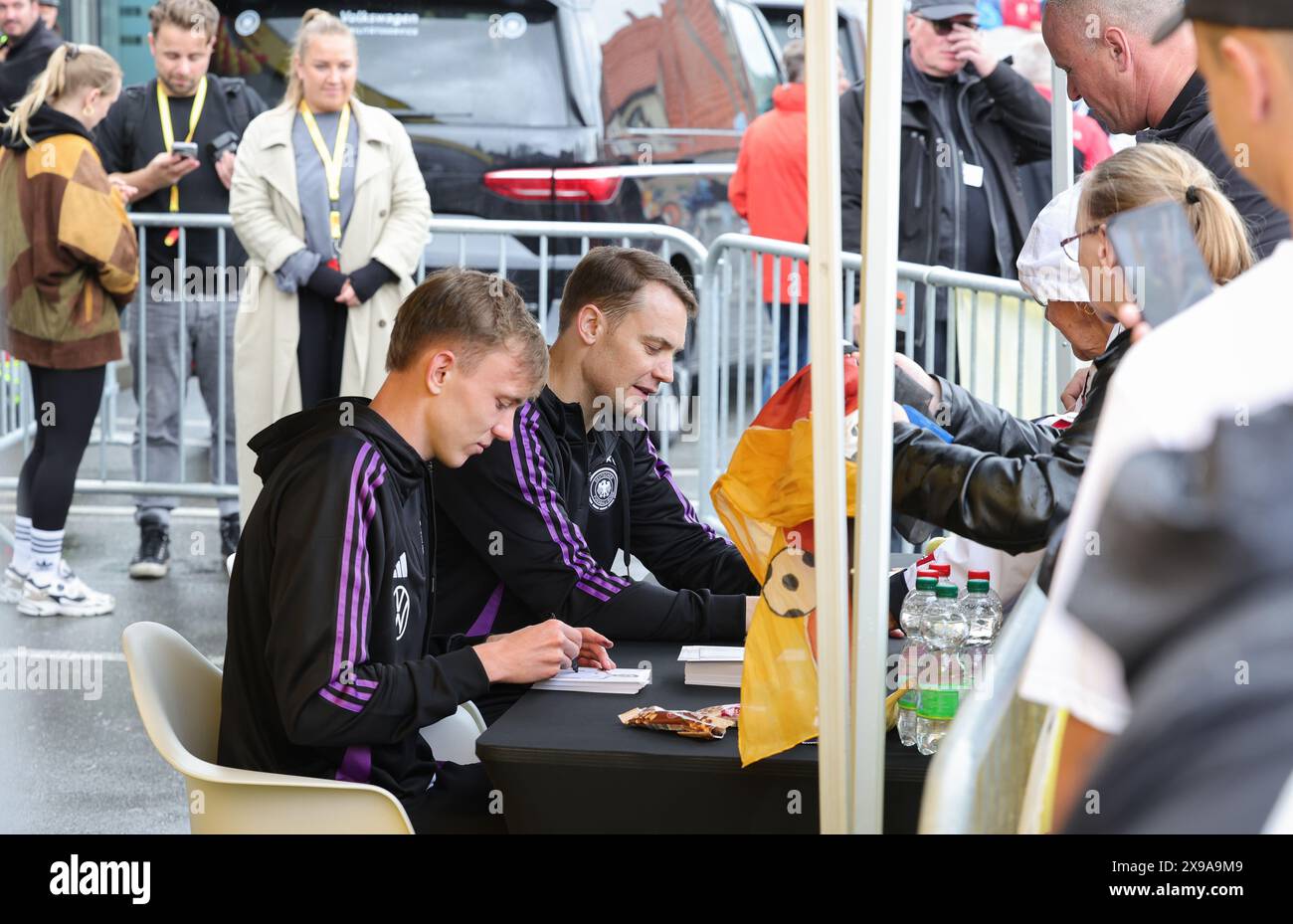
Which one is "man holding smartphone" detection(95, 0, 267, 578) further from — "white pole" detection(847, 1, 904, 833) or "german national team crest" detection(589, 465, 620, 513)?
"white pole" detection(847, 1, 904, 833)

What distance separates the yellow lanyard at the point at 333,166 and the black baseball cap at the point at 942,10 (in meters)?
2.00

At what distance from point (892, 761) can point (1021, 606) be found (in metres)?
0.27

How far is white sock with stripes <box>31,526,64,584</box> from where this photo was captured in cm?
528

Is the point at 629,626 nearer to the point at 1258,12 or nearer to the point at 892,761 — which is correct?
the point at 892,761

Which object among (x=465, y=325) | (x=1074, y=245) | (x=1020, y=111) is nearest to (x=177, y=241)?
(x=1020, y=111)

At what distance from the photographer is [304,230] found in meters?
5.22

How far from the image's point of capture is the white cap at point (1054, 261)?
2.42 meters

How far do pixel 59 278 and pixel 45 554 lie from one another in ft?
3.05

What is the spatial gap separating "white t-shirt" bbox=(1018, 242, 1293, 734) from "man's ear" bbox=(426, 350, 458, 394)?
154 cm

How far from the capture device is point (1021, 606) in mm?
1920

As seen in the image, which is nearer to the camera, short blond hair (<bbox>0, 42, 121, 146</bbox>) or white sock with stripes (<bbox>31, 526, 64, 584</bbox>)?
short blond hair (<bbox>0, 42, 121, 146</bbox>)

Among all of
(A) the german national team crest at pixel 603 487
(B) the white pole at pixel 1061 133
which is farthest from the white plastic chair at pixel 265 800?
(B) the white pole at pixel 1061 133

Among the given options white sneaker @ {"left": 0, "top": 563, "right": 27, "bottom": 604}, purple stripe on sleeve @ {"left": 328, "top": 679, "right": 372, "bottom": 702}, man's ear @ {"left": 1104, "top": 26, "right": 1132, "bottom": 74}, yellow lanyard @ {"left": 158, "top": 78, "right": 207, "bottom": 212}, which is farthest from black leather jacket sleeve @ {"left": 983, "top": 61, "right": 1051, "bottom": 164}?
purple stripe on sleeve @ {"left": 328, "top": 679, "right": 372, "bottom": 702}
